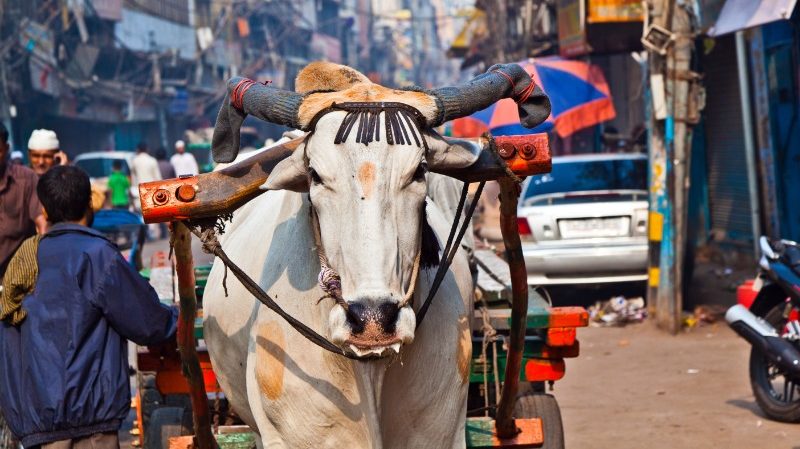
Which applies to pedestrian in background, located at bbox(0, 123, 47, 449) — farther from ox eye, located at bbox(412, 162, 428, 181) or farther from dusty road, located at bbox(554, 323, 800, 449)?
ox eye, located at bbox(412, 162, 428, 181)

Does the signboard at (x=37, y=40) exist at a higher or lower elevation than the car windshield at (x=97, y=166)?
higher

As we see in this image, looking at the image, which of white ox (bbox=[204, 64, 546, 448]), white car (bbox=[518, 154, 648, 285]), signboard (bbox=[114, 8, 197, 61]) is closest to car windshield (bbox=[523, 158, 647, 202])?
white car (bbox=[518, 154, 648, 285])

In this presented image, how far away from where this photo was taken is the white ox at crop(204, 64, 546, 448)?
314 cm

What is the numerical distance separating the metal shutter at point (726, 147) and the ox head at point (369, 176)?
11132mm

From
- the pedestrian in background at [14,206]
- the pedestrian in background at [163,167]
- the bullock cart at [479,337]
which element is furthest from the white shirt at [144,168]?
the bullock cart at [479,337]

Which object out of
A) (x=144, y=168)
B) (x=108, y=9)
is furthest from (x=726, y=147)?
(x=108, y=9)

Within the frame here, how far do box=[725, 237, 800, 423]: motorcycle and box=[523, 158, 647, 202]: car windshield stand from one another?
5.16 metres

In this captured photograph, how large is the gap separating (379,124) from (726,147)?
12153 mm

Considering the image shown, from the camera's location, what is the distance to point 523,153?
384 cm

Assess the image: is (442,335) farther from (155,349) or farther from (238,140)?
(155,349)

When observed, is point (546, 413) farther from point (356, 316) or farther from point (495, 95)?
point (356, 316)

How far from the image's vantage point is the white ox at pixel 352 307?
3.14m

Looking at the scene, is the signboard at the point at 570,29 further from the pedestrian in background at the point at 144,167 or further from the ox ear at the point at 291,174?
the ox ear at the point at 291,174

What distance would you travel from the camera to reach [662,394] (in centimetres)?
841
